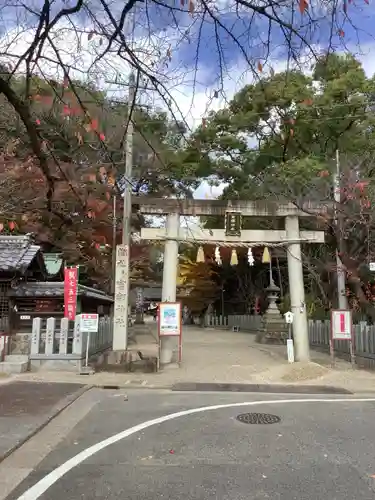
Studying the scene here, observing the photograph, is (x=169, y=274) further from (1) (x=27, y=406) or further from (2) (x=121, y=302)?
(1) (x=27, y=406)

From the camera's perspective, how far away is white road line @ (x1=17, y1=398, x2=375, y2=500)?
4707mm

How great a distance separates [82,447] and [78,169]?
37.2ft

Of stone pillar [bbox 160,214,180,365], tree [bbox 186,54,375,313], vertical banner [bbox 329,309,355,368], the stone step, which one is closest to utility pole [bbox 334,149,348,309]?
tree [bbox 186,54,375,313]

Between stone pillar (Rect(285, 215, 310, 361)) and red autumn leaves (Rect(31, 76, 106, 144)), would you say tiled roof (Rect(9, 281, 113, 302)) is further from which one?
red autumn leaves (Rect(31, 76, 106, 144))

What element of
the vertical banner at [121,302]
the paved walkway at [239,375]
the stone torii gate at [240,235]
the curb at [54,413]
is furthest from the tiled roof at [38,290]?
the curb at [54,413]

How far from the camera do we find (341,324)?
1520 cm

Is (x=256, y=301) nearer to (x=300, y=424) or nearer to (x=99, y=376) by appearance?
(x=99, y=376)

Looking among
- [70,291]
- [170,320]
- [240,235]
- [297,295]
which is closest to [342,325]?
[297,295]

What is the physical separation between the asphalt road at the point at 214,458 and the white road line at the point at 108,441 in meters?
0.03

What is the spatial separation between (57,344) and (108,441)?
27.9 feet

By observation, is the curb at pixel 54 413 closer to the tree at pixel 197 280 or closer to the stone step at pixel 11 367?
the stone step at pixel 11 367

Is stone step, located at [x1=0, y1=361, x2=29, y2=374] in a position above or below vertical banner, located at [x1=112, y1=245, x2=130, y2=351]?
below

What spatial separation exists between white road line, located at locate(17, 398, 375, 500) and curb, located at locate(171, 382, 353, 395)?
1.40 m

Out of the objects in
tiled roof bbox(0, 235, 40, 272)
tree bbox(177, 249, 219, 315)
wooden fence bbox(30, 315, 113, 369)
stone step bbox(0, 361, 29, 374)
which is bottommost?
stone step bbox(0, 361, 29, 374)
